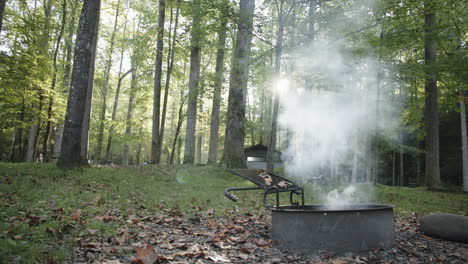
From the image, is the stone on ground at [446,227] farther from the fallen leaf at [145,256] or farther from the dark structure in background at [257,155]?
the dark structure in background at [257,155]

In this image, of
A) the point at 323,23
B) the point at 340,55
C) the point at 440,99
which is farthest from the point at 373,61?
the point at 440,99

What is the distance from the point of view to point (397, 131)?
23.8 m

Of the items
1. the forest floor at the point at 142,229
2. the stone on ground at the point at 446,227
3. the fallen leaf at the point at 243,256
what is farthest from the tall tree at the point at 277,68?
the fallen leaf at the point at 243,256

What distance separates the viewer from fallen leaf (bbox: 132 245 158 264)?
308cm

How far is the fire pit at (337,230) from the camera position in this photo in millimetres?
3963

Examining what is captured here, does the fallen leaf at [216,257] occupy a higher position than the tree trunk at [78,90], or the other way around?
the tree trunk at [78,90]

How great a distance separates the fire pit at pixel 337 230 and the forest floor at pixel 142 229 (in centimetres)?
12

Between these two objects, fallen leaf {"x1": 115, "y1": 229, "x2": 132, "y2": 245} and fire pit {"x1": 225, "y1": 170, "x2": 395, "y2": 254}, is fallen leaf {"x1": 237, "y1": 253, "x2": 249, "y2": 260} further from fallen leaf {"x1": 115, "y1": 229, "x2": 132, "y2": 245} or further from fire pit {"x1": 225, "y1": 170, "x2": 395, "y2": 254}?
fallen leaf {"x1": 115, "y1": 229, "x2": 132, "y2": 245}

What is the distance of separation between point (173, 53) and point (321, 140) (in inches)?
400

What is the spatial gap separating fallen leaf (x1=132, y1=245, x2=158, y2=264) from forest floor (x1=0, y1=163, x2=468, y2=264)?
10 mm

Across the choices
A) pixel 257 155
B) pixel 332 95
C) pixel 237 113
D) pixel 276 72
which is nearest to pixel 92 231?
pixel 276 72

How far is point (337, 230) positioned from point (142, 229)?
271 centimetres

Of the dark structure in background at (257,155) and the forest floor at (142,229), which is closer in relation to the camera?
the forest floor at (142,229)

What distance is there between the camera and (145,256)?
3.18 meters
